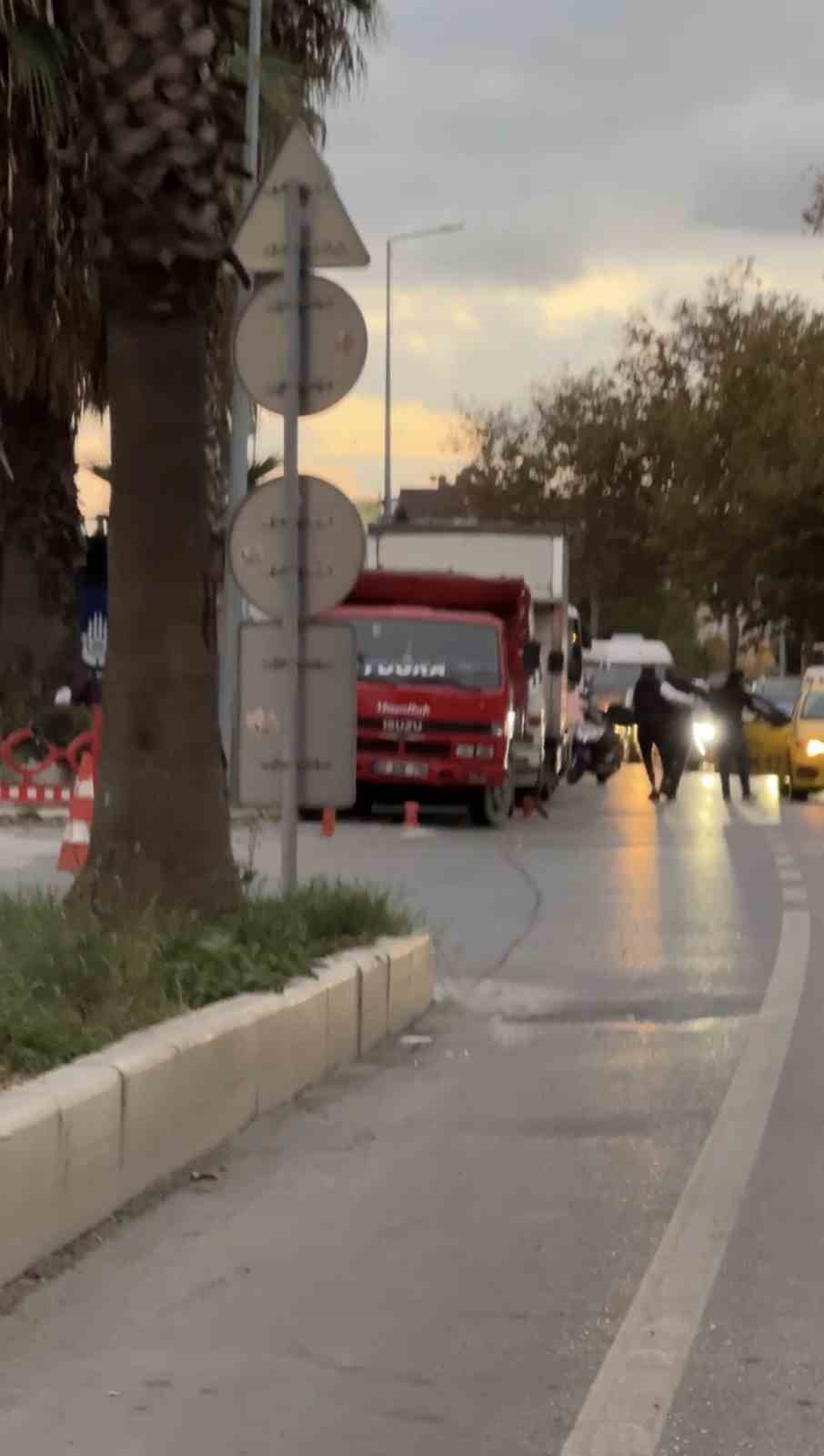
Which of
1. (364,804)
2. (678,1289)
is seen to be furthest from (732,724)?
(678,1289)

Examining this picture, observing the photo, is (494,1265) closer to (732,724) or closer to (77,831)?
(77,831)

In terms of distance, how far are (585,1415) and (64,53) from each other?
8.89 m

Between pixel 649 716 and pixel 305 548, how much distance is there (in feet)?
64.9

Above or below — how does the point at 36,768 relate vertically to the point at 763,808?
above

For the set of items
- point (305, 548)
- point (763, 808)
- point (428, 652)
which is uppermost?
point (305, 548)

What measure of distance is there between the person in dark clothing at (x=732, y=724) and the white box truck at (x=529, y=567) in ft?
6.79

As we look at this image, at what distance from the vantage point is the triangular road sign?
10344 millimetres

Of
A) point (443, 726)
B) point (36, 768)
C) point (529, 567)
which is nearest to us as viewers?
point (36, 768)

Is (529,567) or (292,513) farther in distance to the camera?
(529,567)

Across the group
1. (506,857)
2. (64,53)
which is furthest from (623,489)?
(64,53)

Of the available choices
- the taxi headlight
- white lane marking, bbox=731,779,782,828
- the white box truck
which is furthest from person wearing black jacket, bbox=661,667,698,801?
the taxi headlight

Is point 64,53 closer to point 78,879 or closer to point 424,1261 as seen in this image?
point 78,879

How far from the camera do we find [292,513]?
33.3 ft

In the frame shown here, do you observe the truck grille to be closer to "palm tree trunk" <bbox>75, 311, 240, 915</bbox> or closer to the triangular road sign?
the triangular road sign
